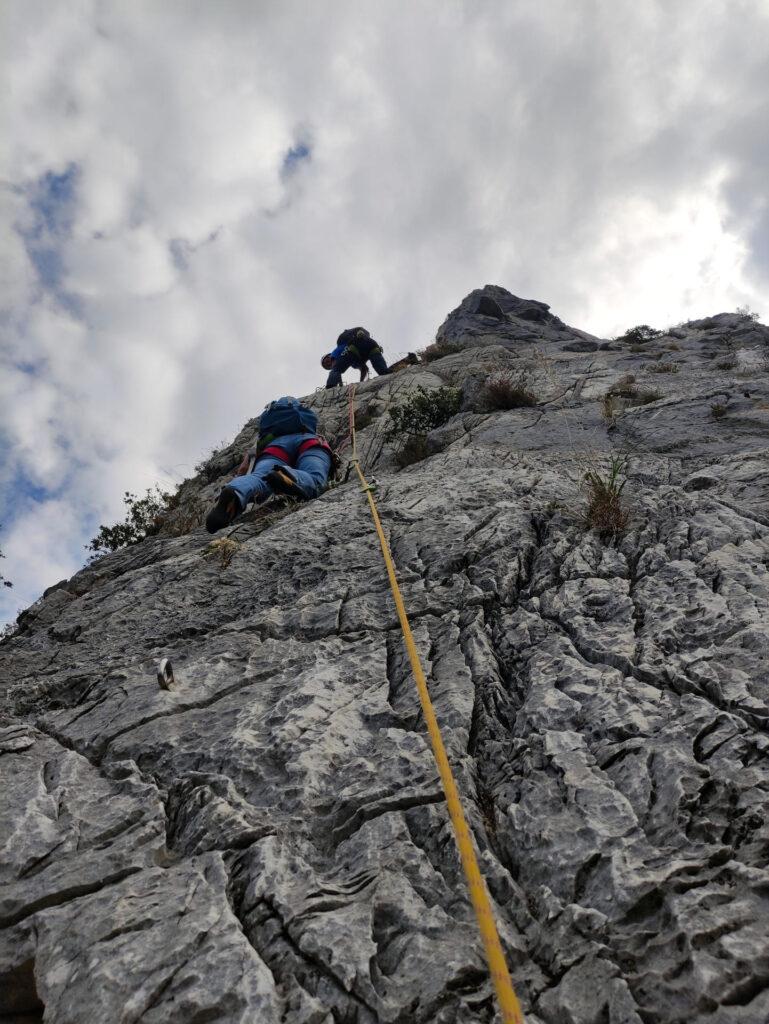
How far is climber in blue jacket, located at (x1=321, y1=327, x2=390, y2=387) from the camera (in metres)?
15.4

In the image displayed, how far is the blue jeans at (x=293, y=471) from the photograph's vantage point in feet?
20.5

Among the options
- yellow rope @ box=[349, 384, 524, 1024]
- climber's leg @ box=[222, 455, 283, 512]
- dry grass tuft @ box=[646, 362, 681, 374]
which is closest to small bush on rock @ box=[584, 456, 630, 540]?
yellow rope @ box=[349, 384, 524, 1024]

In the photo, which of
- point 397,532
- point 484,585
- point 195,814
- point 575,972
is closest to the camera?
point 575,972

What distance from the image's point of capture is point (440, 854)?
7.18 ft

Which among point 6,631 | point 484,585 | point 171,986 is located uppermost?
point 6,631

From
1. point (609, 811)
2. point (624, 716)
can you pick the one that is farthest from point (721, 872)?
point (624, 716)

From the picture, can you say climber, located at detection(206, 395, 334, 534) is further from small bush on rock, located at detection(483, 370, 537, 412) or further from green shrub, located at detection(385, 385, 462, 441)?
small bush on rock, located at detection(483, 370, 537, 412)

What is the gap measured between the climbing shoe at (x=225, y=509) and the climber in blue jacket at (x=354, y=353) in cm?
991

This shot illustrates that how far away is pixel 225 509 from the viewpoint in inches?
239

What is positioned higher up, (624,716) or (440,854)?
(624,716)

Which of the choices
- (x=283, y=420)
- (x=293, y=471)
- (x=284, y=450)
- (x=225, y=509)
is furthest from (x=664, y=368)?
(x=225, y=509)

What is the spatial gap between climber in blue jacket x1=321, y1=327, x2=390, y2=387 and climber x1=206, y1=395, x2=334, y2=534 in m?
7.58

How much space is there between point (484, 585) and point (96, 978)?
3000mm

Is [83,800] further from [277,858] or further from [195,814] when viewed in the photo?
[277,858]
